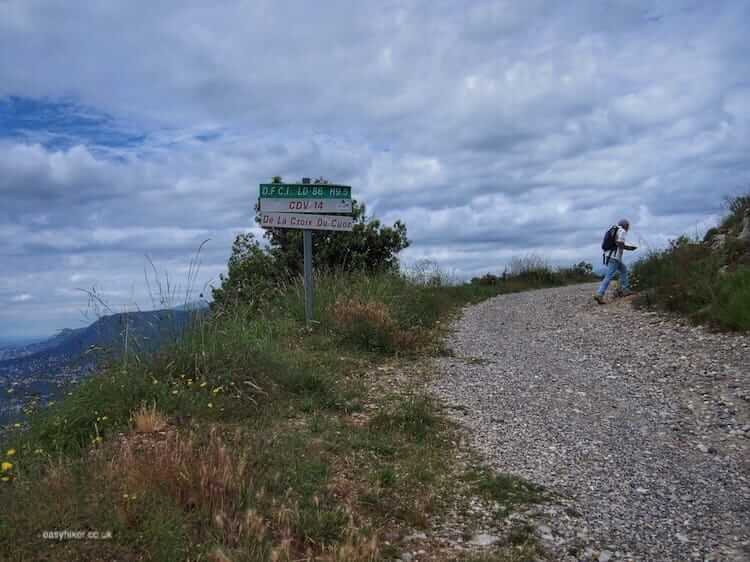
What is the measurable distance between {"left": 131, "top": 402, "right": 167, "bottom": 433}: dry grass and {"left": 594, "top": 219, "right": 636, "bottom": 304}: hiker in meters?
12.0

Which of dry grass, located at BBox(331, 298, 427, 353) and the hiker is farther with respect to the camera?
the hiker

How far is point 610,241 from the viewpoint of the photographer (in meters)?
14.5

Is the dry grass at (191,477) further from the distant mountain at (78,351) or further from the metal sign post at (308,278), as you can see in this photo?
the metal sign post at (308,278)

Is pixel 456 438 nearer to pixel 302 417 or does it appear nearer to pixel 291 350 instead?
pixel 302 417

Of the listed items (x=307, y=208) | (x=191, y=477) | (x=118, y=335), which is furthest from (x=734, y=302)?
(x=191, y=477)

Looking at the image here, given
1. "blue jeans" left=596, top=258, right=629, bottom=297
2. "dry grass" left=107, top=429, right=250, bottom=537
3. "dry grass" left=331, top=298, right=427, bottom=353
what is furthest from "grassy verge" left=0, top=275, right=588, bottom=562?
"blue jeans" left=596, top=258, right=629, bottom=297

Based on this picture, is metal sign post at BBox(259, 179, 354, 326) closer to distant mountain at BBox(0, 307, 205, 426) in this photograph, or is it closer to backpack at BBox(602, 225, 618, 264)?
distant mountain at BBox(0, 307, 205, 426)

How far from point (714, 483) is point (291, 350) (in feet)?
17.3

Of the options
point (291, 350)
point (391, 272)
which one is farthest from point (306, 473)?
point (391, 272)

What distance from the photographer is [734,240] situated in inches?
510

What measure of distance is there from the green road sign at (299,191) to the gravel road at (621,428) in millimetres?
3248

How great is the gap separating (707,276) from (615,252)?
8.70ft

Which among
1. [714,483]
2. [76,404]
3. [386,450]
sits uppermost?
[76,404]

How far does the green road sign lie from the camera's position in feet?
31.7
